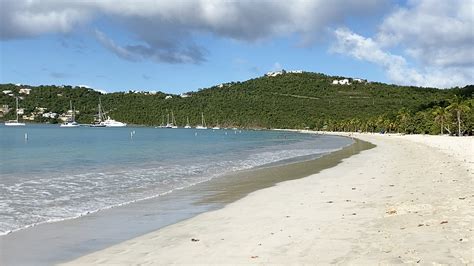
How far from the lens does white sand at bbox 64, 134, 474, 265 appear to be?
7.25 meters

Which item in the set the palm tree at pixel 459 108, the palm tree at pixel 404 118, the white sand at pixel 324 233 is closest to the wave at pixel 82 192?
the white sand at pixel 324 233

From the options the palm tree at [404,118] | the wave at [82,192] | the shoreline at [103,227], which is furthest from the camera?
the palm tree at [404,118]

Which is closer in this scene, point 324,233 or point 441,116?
point 324,233

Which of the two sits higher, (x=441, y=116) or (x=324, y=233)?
(x=441, y=116)

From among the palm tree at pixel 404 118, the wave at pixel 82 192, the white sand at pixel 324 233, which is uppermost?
the palm tree at pixel 404 118

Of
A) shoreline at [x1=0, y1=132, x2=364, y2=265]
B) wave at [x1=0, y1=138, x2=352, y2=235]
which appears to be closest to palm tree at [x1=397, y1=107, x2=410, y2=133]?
wave at [x1=0, y1=138, x2=352, y2=235]

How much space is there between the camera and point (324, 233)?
8812mm

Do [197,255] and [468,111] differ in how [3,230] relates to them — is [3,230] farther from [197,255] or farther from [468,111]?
[468,111]

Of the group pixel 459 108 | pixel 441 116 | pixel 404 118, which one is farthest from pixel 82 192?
pixel 404 118

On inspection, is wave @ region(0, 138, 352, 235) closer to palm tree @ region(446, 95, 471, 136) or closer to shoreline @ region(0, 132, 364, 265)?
shoreline @ region(0, 132, 364, 265)

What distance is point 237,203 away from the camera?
45.9 feet

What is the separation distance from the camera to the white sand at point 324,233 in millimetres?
7246

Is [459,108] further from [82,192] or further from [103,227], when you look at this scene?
[103,227]

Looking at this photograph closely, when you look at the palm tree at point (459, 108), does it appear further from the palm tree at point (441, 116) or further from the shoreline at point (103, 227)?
the shoreline at point (103, 227)
